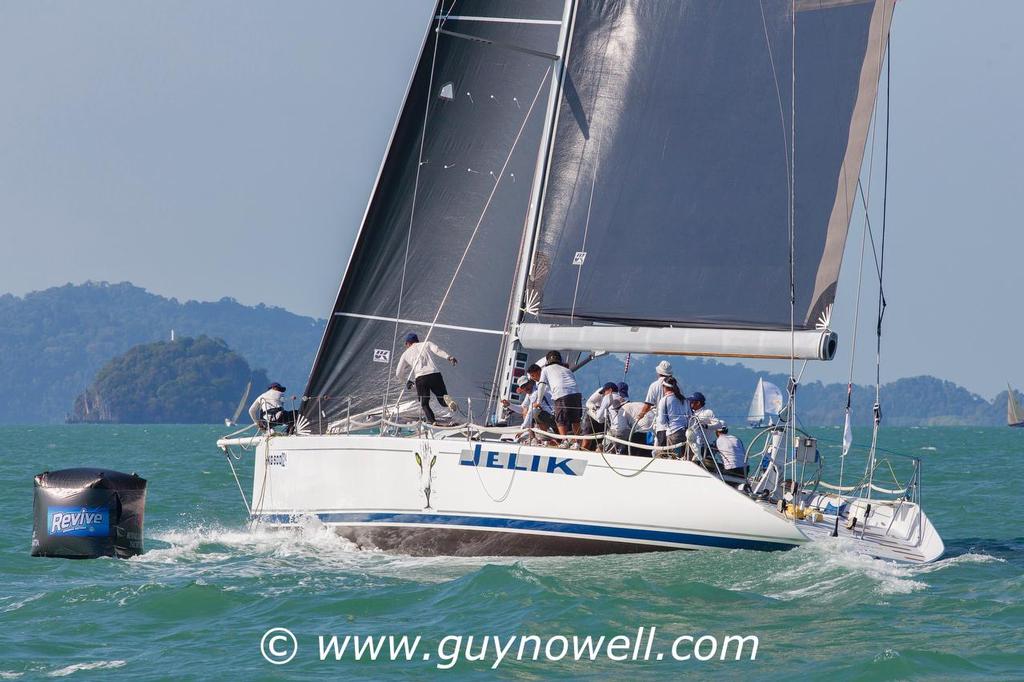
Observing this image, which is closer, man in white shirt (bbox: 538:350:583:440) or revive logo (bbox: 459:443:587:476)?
revive logo (bbox: 459:443:587:476)

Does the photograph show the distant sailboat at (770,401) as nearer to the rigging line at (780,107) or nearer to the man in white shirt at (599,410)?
the man in white shirt at (599,410)

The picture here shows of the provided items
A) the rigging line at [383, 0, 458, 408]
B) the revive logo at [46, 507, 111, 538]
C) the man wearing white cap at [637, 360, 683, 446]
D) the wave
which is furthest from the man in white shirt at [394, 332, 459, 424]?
the wave

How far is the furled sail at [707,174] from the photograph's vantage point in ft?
46.0

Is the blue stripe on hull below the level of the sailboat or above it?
below

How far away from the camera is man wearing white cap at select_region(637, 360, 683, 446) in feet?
45.1

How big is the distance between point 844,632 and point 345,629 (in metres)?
3.94

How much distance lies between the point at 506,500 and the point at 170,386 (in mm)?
161565

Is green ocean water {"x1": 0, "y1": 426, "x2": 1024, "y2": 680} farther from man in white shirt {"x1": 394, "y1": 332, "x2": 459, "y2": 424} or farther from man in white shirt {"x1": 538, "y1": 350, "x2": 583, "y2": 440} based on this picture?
man in white shirt {"x1": 394, "y1": 332, "x2": 459, "y2": 424}

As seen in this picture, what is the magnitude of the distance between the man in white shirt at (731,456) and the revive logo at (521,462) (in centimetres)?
164

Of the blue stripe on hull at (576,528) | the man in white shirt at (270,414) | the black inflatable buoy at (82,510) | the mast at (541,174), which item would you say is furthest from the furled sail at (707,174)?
the black inflatable buoy at (82,510)

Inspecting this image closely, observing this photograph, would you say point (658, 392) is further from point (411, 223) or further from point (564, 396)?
point (411, 223)

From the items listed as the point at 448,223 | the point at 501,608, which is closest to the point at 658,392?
the point at 501,608

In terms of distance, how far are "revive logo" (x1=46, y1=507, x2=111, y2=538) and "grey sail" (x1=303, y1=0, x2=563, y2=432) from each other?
364 centimetres

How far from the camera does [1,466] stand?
3678 cm
